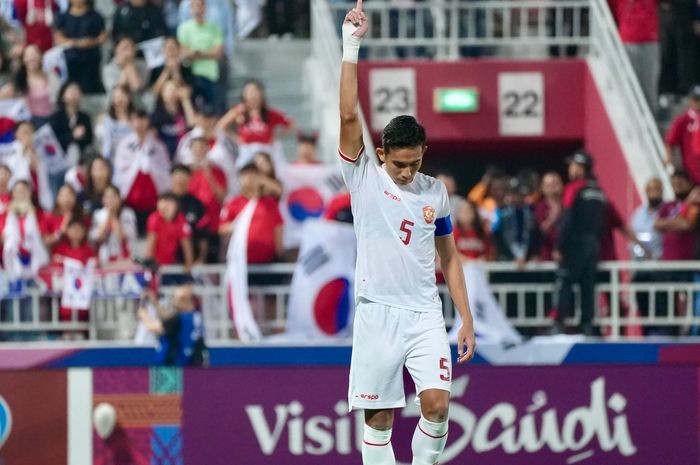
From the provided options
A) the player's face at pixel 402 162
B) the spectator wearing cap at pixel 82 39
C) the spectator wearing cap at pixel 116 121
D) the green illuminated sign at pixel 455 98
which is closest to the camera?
the player's face at pixel 402 162

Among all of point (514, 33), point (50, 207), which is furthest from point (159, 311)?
point (514, 33)

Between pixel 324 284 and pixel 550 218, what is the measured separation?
101 inches

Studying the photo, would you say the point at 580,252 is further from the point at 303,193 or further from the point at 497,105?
the point at 497,105

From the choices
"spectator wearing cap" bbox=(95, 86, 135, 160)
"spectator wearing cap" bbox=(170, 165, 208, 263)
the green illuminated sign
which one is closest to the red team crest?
"spectator wearing cap" bbox=(170, 165, 208, 263)

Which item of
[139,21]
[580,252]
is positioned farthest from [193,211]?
[139,21]

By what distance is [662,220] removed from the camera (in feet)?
49.8

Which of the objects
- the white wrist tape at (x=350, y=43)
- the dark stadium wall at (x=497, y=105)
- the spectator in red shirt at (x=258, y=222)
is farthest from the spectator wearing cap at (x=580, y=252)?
the white wrist tape at (x=350, y=43)

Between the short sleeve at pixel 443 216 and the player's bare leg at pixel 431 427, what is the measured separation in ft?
2.95

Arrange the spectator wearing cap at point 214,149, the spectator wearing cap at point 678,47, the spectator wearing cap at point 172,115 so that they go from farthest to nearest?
the spectator wearing cap at point 678,47
the spectator wearing cap at point 172,115
the spectator wearing cap at point 214,149

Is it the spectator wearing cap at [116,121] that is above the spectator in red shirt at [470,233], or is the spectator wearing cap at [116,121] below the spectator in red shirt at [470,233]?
above

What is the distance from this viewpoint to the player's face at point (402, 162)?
9.23 m

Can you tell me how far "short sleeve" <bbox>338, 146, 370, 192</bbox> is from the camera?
9305mm

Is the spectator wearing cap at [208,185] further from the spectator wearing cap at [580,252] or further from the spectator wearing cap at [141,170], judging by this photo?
the spectator wearing cap at [580,252]

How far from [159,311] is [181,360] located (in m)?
1.19
